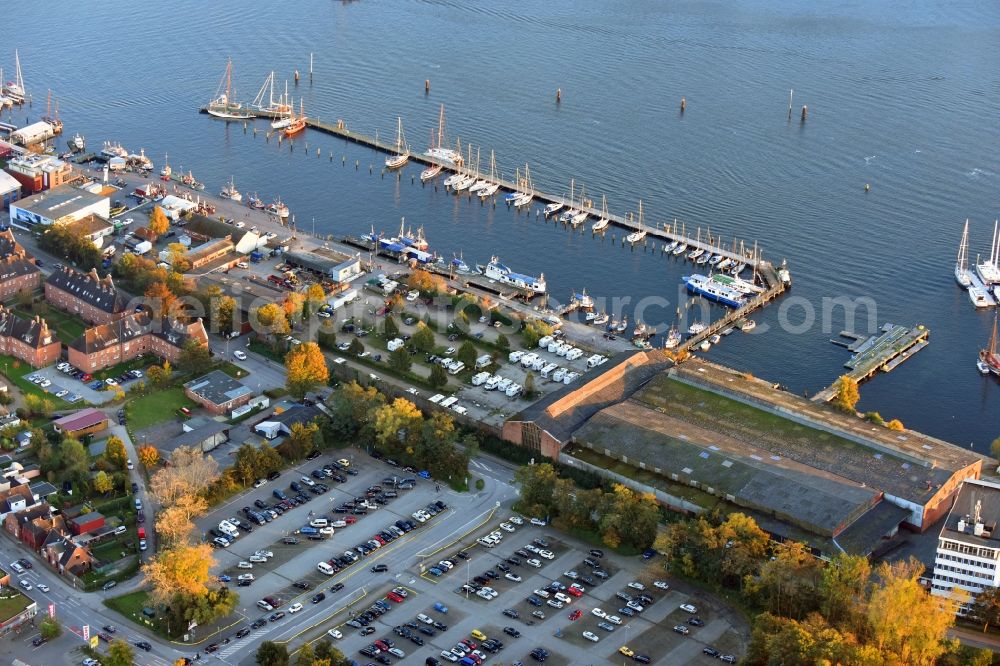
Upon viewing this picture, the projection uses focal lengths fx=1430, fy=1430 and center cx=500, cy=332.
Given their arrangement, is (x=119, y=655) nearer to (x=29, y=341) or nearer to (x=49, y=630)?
(x=49, y=630)

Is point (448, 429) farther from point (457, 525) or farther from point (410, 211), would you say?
point (410, 211)

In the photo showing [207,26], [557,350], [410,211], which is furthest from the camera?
[207,26]

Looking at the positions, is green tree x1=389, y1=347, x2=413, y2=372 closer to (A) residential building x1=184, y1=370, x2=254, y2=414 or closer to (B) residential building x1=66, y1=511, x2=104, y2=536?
(A) residential building x1=184, y1=370, x2=254, y2=414

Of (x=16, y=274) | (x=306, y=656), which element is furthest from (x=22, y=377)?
(x=306, y=656)

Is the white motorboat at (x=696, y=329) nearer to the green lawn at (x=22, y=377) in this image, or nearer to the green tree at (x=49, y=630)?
the green lawn at (x=22, y=377)

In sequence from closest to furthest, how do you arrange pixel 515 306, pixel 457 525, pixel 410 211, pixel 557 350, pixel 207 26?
1. pixel 457 525
2. pixel 557 350
3. pixel 515 306
4. pixel 410 211
5. pixel 207 26

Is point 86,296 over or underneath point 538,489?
over

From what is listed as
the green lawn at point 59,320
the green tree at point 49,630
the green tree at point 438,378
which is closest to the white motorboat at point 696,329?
the green tree at point 438,378

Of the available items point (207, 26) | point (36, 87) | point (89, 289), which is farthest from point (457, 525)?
point (207, 26)
